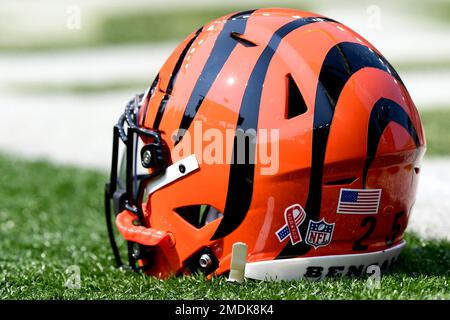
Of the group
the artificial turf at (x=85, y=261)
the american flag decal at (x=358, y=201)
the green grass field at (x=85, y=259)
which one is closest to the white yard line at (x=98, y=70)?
the green grass field at (x=85, y=259)

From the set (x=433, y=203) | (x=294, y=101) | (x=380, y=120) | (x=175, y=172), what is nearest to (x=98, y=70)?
(x=433, y=203)

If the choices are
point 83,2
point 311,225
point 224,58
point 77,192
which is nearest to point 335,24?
point 224,58

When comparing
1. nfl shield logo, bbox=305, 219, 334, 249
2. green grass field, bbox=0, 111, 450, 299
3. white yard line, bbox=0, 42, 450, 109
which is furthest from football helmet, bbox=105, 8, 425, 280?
white yard line, bbox=0, 42, 450, 109

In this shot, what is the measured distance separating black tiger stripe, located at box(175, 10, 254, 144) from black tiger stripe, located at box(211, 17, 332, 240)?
17cm

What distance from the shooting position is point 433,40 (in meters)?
15.1

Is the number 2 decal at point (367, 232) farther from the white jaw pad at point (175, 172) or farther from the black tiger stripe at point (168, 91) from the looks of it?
the black tiger stripe at point (168, 91)

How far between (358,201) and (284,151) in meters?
0.38

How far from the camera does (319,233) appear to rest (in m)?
3.56

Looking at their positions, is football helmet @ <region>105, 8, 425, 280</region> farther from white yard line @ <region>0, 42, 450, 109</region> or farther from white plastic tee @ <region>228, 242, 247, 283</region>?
white yard line @ <region>0, 42, 450, 109</region>

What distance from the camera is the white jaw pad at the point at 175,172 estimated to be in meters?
3.67

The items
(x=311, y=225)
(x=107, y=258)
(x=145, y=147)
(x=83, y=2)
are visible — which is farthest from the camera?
(x=83, y=2)

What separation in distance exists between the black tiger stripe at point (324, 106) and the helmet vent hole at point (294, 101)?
72 millimetres

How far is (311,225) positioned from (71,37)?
14.5 metres
